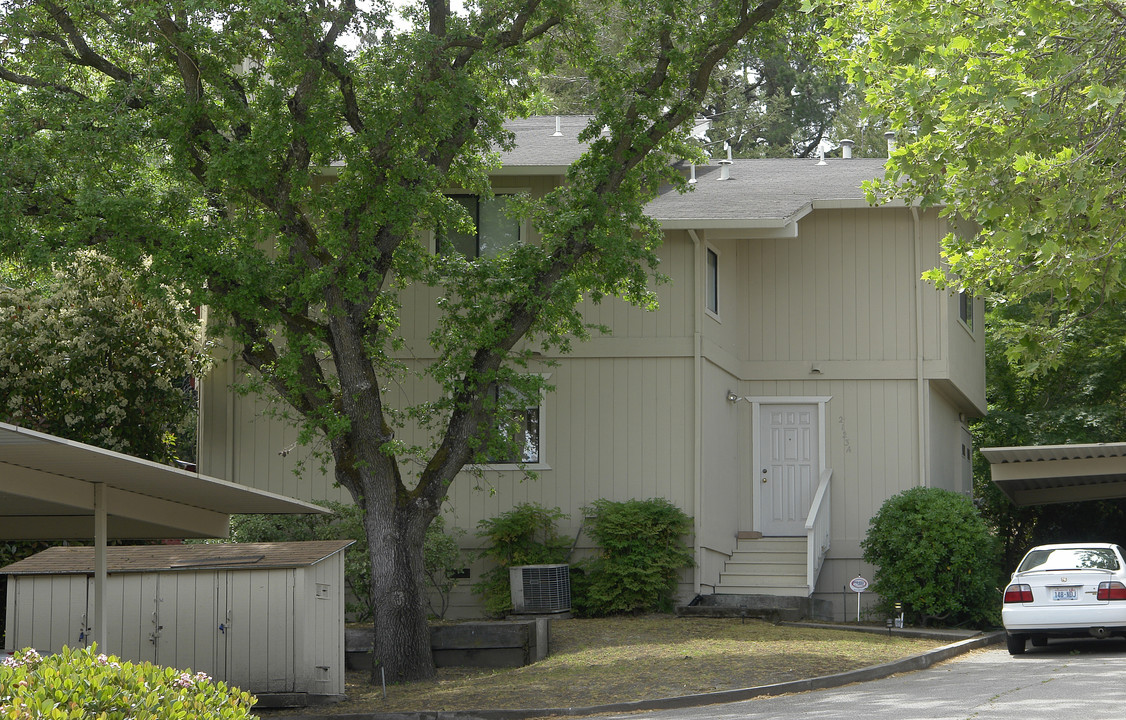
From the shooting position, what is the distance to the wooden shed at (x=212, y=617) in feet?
42.0

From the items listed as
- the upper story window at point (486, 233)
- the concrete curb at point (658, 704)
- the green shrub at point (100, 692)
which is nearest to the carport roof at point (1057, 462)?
the concrete curb at point (658, 704)

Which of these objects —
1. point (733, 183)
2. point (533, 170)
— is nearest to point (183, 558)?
point (533, 170)

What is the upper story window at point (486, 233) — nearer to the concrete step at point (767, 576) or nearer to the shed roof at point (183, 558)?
the concrete step at point (767, 576)

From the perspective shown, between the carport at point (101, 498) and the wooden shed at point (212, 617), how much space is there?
1.52 ft

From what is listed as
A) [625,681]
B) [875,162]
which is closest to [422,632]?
[625,681]

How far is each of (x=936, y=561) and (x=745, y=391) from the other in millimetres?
4613

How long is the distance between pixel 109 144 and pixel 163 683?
898 cm

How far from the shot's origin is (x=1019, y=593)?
14.3 meters

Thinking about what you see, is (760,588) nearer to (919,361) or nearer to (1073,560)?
(919,361)

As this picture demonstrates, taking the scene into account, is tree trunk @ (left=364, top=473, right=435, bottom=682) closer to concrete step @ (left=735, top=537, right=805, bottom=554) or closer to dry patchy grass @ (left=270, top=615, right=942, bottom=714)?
dry patchy grass @ (left=270, top=615, right=942, bottom=714)

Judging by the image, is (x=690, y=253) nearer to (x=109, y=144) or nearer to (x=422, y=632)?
(x=422, y=632)

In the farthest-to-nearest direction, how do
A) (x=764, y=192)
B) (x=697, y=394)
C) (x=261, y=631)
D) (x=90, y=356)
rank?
(x=764, y=192) → (x=697, y=394) → (x=90, y=356) → (x=261, y=631)

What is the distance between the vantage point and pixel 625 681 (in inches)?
483

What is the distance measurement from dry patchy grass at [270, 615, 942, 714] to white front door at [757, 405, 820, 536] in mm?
3732
